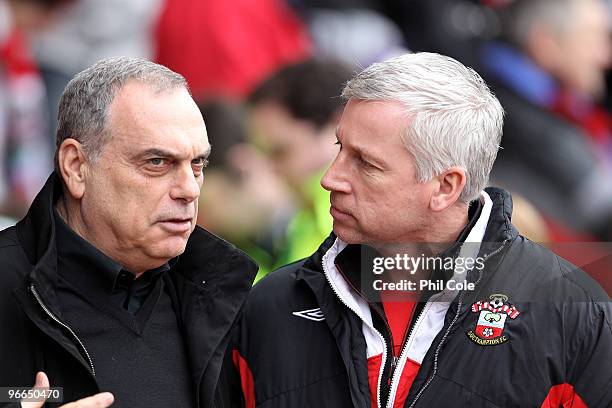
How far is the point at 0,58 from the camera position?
7105mm

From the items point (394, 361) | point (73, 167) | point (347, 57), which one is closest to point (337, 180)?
point (394, 361)

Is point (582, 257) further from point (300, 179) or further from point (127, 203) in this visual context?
point (300, 179)

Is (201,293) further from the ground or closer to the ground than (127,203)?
closer to the ground

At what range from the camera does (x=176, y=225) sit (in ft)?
12.3

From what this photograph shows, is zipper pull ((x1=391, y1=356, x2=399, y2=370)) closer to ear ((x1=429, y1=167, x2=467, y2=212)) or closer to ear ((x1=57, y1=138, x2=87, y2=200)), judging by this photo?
ear ((x1=429, y1=167, x2=467, y2=212))

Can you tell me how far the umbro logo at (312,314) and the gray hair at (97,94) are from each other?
80cm

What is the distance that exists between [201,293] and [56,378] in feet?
2.05

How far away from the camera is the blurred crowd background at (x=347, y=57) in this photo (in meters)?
7.13

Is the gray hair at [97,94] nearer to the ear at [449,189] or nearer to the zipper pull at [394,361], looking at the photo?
the ear at [449,189]

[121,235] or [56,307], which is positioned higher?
[121,235]

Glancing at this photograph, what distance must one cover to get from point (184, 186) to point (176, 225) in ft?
0.38

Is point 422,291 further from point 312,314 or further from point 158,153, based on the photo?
point 158,153

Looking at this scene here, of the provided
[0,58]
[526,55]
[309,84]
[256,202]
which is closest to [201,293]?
[256,202]

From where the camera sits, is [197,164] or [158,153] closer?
[158,153]
